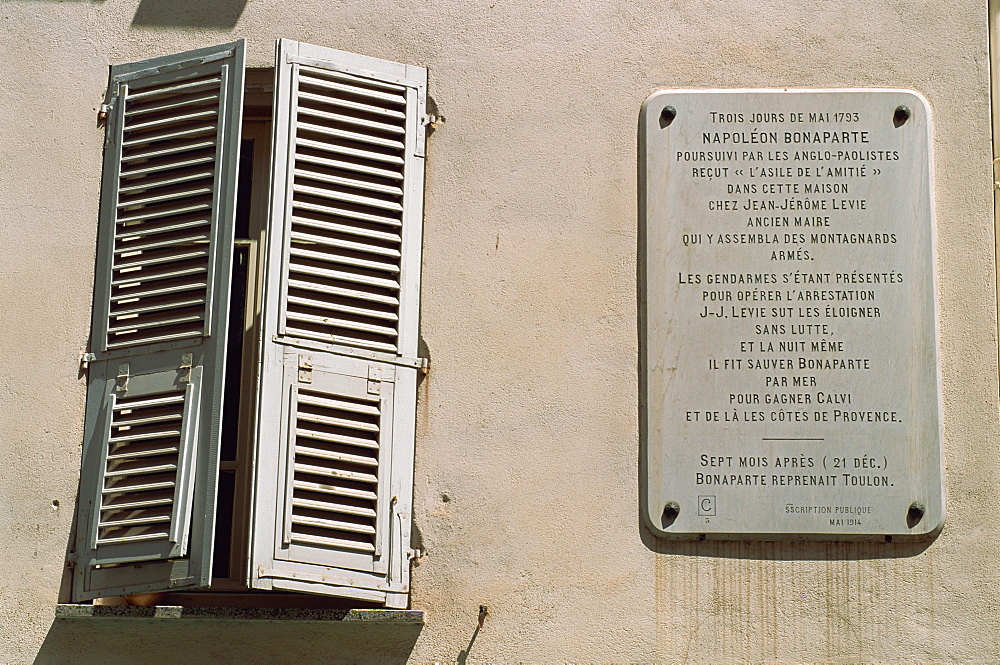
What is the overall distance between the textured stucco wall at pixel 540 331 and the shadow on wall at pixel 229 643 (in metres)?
0.01

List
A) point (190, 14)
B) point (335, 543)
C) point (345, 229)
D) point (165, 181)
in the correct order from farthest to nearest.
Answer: point (190, 14) → point (165, 181) → point (345, 229) → point (335, 543)

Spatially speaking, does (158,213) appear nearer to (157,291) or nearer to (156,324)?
(157,291)

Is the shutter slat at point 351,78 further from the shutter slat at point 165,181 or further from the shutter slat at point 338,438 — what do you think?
the shutter slat at point 338,438

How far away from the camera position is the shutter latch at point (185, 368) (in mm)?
6121

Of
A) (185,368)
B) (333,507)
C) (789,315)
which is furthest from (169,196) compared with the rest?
(789,315)

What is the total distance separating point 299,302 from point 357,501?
91cm

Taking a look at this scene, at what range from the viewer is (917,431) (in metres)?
6.15

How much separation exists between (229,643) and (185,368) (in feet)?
3.95

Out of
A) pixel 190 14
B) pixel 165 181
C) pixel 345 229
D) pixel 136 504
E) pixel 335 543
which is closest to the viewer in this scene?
pixel 335 543

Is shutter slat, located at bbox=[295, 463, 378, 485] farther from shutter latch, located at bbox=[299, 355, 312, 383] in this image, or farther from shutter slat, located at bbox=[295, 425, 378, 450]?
shutter latch, located at bbox=[299, 355, 312, 383]

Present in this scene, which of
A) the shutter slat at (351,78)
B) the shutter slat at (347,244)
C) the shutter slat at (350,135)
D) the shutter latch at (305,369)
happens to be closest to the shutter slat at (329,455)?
the shutter latch at (305,369)

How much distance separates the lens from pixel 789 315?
6.28 m

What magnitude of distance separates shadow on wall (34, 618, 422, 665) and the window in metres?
0.20

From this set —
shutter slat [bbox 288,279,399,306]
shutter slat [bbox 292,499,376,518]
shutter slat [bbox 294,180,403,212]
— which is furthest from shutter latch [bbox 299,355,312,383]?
shutter slat [bbox 294,180,403,212]
